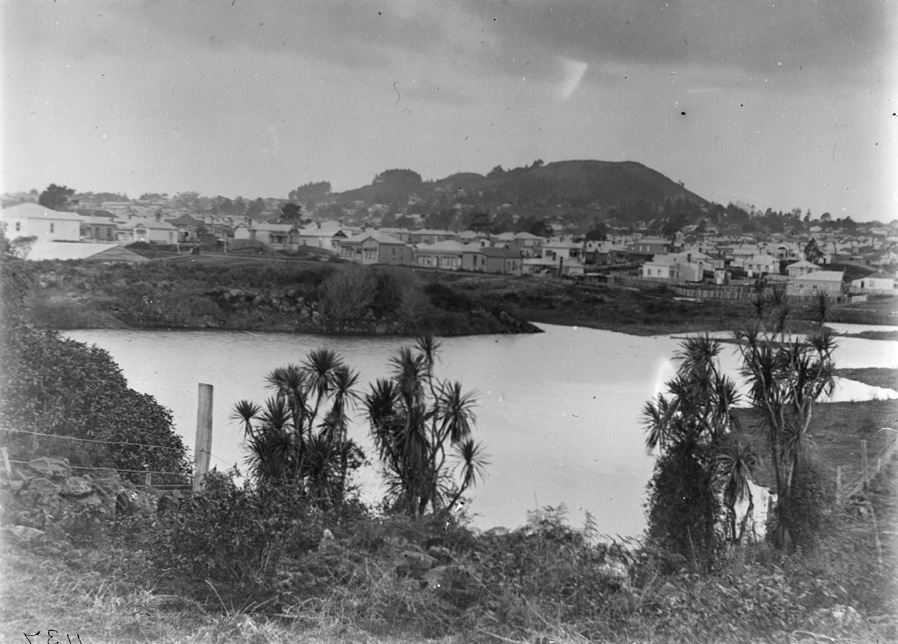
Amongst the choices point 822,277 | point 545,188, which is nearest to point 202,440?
point 545,188

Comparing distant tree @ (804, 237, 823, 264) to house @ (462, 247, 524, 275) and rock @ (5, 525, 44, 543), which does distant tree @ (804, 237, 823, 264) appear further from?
rock @ (5, 525, 44, 543)

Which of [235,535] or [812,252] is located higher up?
[812,252]

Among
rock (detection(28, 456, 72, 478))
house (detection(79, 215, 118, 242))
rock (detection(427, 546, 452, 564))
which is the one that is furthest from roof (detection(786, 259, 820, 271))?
rock (detection(28, 456, 72, 478))

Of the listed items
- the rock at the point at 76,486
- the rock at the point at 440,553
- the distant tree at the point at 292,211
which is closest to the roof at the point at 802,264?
the rock at the point at 440,553

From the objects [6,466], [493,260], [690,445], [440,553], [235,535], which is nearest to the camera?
[235,535]

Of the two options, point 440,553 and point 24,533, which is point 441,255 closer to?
point 440,553

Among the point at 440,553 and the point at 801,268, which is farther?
the point at 801,268

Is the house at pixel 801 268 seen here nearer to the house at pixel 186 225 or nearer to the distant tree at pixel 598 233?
the distant tree at pixel 598 233

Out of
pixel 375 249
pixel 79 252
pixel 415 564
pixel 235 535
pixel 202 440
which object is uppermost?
pixel 375 249
